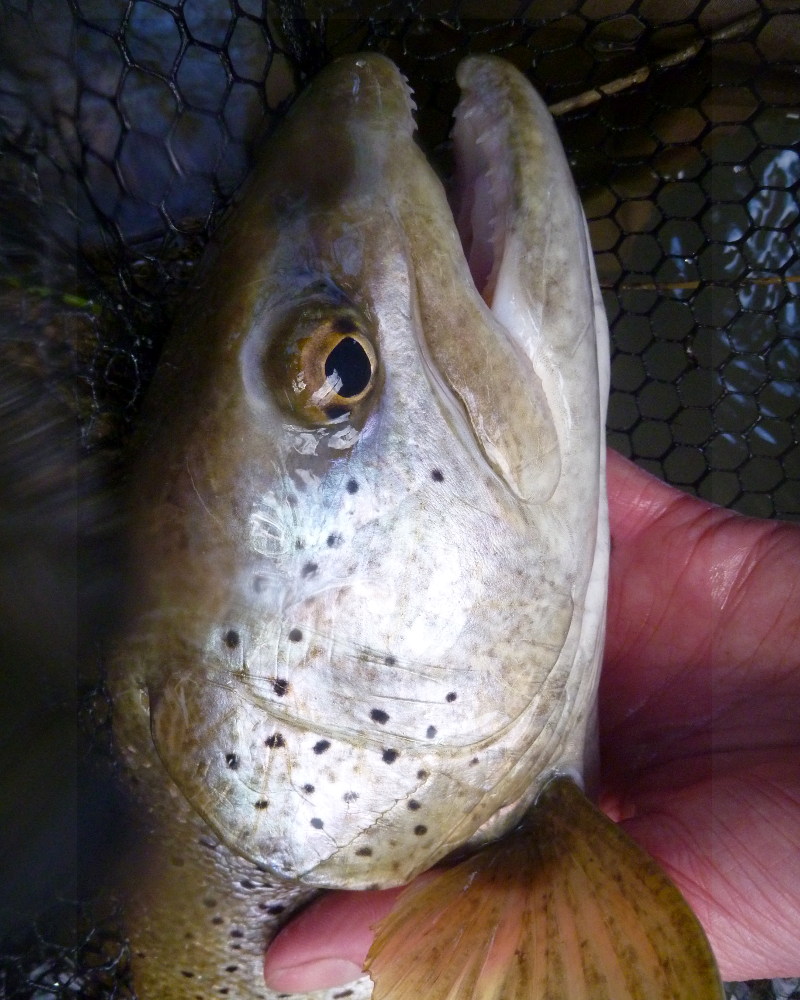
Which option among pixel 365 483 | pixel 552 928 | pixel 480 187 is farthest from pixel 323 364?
pixel 552 928

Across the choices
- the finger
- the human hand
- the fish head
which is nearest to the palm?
the human hand

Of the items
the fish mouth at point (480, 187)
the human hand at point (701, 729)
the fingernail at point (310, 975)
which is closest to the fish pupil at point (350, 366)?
the fish mouth at point (480, 187)

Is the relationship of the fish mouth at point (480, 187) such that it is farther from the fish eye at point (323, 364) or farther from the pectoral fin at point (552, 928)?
the pectoral fin at point (552, 928)

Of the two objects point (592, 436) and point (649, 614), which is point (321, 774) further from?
point (649, 614)

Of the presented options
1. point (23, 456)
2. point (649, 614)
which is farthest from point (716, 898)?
point (23, 456)

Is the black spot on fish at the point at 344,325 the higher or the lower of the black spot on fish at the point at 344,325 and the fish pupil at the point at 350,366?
the higher

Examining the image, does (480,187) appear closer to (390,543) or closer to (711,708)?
(390,543)
